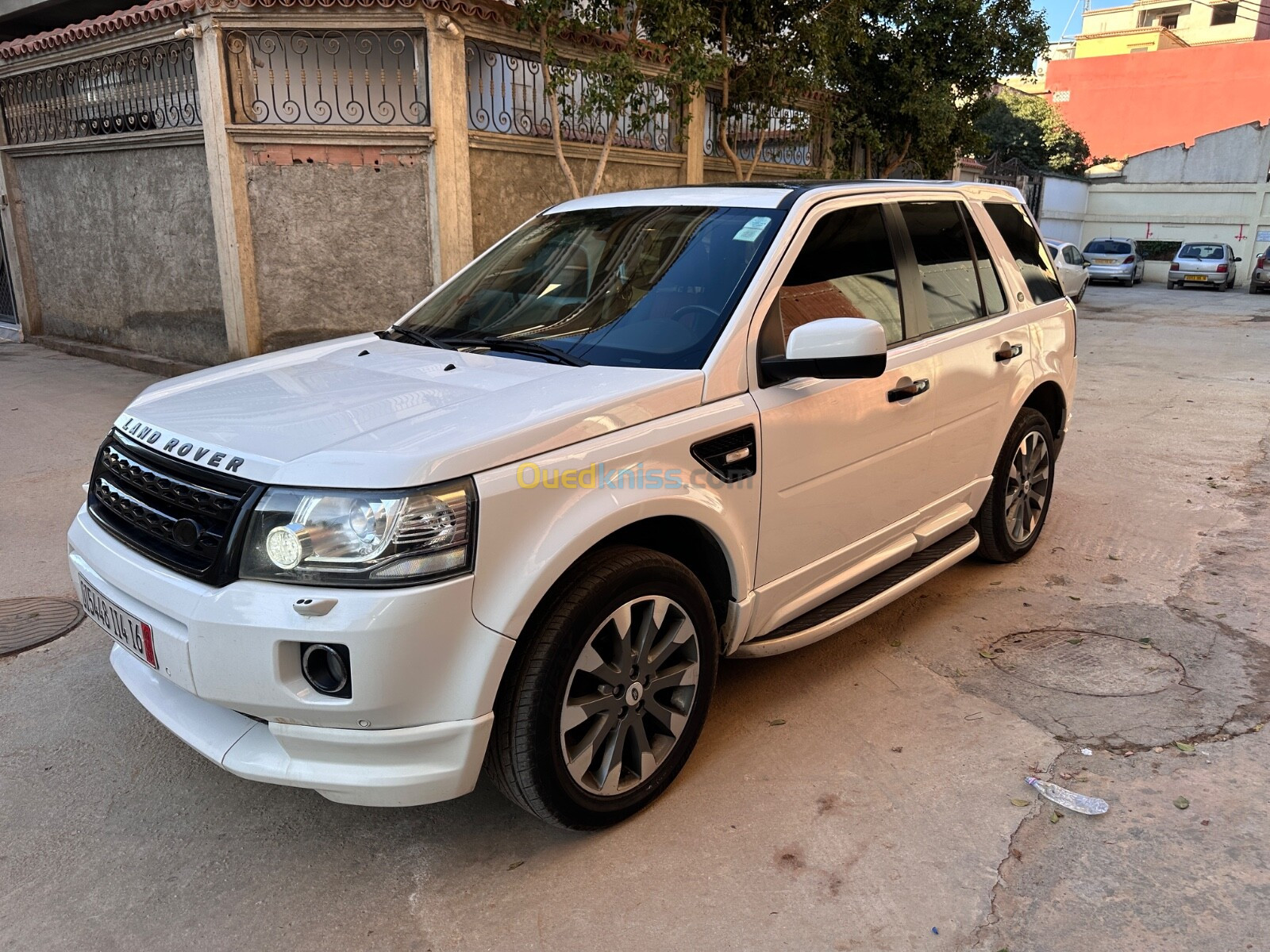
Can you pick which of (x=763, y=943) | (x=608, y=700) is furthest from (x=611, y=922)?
(x=608, y=700)

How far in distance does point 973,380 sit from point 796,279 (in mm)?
1238

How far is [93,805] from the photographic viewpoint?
297 cm

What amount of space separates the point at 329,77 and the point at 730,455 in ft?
25.3

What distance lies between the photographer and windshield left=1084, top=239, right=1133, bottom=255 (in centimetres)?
2952

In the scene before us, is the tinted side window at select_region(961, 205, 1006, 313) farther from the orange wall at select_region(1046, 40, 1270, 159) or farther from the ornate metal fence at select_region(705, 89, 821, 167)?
the orange wall at select_region(1046, 40, 1270, 159)

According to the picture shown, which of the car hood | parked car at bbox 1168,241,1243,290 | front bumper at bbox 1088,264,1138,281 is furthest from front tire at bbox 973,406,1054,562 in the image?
parked car at bbox 1168,241,1243,290

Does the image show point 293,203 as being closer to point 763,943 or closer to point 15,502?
point 15,502

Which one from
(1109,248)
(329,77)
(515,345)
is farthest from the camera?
(1109,248)

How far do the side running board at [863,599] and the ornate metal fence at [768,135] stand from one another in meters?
8.79

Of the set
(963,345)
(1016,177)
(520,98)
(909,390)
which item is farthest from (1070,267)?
(909,390)

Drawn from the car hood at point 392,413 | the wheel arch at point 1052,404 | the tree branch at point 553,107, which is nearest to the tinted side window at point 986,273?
the wheel arch at point 1052,404

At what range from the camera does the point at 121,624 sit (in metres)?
2.71

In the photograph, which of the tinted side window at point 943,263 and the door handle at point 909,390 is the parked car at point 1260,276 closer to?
the tinted side window at point 943,263

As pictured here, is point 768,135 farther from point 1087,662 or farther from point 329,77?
point 1087,662
